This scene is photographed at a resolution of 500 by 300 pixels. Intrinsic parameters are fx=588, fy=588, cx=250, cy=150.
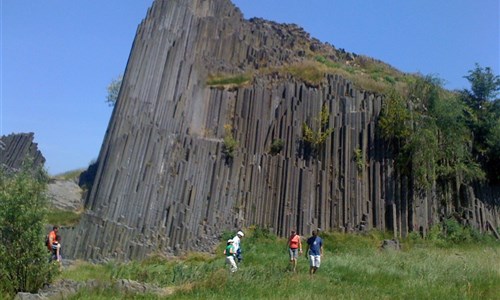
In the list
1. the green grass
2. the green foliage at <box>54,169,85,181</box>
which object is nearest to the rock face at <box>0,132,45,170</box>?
the green foliage at <box>54,169,85,181</box>

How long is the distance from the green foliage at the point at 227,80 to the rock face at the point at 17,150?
32.5 ft

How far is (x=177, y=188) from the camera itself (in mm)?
23609

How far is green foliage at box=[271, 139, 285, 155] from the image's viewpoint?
90.2 feet

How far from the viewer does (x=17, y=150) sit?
24016 mm

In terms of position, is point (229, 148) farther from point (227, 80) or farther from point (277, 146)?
point (227, 80)

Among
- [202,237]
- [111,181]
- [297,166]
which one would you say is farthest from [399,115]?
[111,181]

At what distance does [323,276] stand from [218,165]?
1055 cm

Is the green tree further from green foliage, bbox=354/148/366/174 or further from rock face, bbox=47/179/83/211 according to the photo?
rock face, bbox=47/179/83/211

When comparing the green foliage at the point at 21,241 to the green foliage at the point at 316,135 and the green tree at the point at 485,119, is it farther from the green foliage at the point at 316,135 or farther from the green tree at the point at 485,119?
the green tree at the point at 485,119

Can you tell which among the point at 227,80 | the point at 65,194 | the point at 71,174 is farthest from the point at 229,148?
the point at 71,174

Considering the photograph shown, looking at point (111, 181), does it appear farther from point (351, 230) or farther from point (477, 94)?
point (477, 94)

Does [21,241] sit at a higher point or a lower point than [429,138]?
lower

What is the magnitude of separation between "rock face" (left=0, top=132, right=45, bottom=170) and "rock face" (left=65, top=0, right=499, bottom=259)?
8.85 feet

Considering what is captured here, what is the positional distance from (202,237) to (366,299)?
11608 mm
